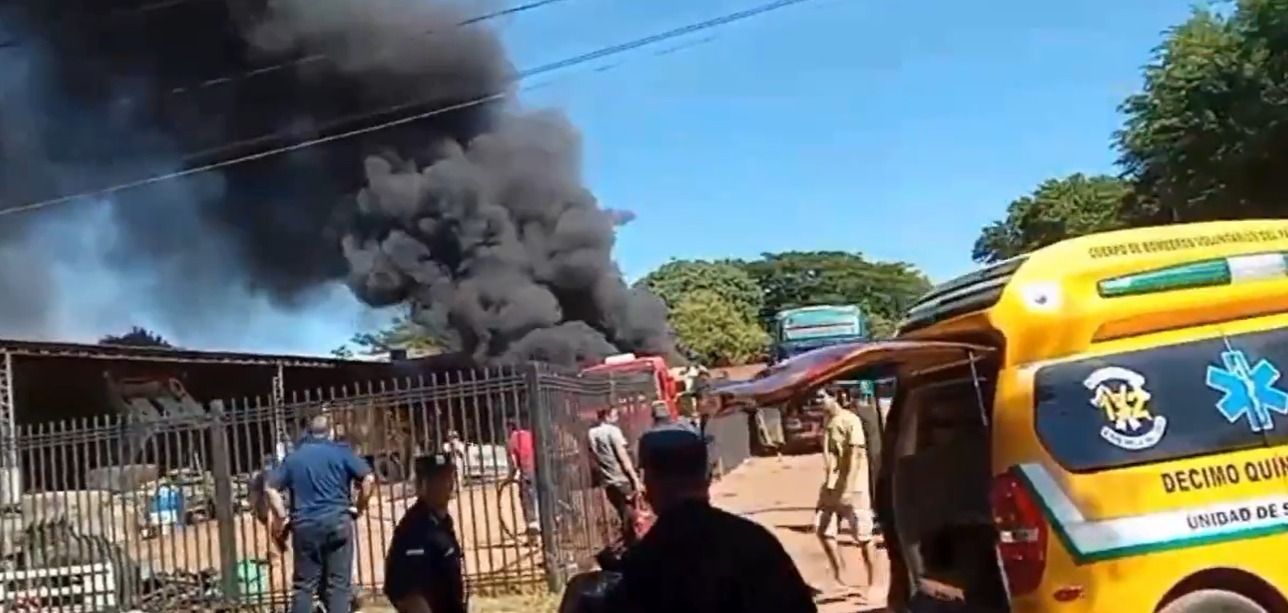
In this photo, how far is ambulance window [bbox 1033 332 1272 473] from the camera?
5332 mm

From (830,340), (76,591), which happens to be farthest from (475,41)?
(76,591)

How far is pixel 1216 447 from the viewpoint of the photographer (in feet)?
17.8

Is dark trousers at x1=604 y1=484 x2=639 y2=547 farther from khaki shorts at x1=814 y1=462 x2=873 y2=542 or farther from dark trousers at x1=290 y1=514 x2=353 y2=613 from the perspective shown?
dark trousers at x1=290 y1=514 x2=353 y2=613

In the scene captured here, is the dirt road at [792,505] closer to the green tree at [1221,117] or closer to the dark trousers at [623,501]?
the dark trousers at [623,501]

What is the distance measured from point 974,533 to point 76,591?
26.6ft

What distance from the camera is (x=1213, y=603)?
17.4 feet

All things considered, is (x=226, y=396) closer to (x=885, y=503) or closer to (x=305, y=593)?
(x=305, y=593)

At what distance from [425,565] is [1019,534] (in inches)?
83.6

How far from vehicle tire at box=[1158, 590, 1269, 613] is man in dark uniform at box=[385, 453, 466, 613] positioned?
2495 millimetres

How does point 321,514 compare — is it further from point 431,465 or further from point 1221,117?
point 1221,117

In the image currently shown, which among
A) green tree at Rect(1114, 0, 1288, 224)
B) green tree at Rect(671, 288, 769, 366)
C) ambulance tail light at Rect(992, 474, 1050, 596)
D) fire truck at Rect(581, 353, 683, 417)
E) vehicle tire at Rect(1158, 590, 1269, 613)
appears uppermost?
green tree at Rect(671, 288, 769, 366)

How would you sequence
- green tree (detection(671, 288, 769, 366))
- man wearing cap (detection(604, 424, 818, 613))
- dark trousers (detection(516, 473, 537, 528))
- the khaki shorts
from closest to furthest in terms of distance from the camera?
man wearing cap (detection(604, 424, 818, 613)), the khaki shorts, dark trousers (detection(516, 473, 537, 528)), green tree (detection(671, 288, 769, 366))

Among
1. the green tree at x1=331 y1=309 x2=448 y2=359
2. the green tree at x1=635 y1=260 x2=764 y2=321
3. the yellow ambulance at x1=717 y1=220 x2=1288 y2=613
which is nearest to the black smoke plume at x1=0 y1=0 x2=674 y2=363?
the green tree at x1=331 y1=309 x2=448 y2=359

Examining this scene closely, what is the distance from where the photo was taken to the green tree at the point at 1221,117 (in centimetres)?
2102
